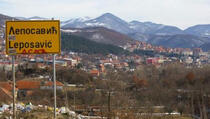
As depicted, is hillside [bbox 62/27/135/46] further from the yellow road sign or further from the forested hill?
the yellow road sign

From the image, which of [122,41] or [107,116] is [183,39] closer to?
[122,41]

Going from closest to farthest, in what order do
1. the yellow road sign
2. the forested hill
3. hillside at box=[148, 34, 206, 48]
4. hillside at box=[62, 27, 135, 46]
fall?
the yellow road sign, the forested hill, hillside at box=[62, 27, 135, 46], hillside at box=[148, 34, 206, 48]

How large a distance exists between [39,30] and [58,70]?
2790 centimetres

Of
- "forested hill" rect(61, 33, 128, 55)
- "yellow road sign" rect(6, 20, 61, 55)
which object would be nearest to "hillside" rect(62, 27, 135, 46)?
"forested hill" rect(61, 33, 128, 55)

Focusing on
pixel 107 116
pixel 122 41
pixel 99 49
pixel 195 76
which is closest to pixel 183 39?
pixel 122 41

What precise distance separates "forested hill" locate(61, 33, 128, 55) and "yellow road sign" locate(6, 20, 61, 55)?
2935 inches

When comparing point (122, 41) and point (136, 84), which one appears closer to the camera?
point (136, 84)

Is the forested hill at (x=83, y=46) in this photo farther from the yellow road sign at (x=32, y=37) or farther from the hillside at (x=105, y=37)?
the yellow road sign at (x=32, y=37)

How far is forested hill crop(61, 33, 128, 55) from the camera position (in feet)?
264

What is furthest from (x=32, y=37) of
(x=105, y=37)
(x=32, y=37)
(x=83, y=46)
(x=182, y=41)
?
(x=182, y=41)

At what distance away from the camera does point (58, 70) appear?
104 feet

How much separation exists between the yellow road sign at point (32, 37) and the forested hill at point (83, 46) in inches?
2935

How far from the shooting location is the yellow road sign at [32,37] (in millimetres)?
4172

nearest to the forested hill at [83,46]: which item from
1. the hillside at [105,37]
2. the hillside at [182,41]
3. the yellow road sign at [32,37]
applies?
the hillside at [105,37]
